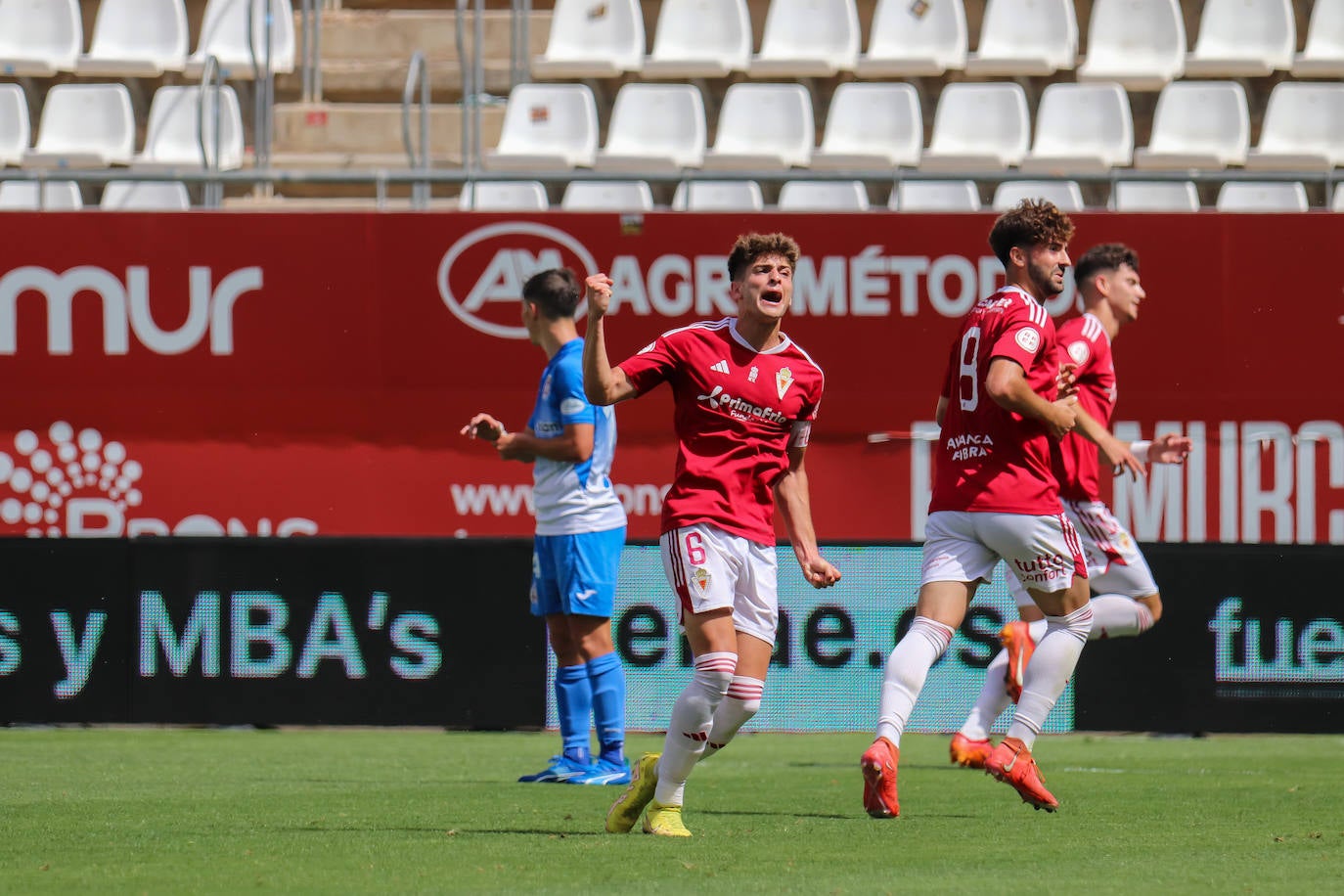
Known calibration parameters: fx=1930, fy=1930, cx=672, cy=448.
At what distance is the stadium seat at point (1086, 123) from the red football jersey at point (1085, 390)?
581 centimetres

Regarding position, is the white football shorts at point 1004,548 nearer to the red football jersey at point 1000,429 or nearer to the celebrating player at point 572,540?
the red football jersey at point 1000,429

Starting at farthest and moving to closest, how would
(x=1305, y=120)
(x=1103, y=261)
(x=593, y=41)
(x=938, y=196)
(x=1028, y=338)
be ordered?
(x=593, y=41)
(x=1305, y=120)
(x=938, y=196)
(x=1103, y=261)
(x=1028, y=338)

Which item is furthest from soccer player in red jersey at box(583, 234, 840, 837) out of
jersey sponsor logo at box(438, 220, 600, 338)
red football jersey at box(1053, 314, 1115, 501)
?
jersey sponsor logo at box(438, 220, 600, 338)

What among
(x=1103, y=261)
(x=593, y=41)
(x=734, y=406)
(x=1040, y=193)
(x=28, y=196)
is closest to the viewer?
(x=734, y=406)

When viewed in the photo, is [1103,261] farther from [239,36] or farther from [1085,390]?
[239,36]

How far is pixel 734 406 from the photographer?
6.08 m

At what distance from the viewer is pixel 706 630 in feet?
19.4

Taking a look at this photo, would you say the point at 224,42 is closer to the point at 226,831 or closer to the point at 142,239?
the point at 142,239

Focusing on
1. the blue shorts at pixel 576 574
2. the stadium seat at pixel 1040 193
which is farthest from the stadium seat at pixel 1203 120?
the blue shorts at pixel 576 574

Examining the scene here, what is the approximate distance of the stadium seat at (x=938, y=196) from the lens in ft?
43.1

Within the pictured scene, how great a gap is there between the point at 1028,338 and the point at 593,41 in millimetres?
9750

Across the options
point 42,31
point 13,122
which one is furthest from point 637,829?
point 42,31

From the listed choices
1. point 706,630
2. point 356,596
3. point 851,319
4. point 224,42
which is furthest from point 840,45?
point 706,630

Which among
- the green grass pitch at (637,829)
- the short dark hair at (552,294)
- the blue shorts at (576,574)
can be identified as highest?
the short dark hair at (552,294)
